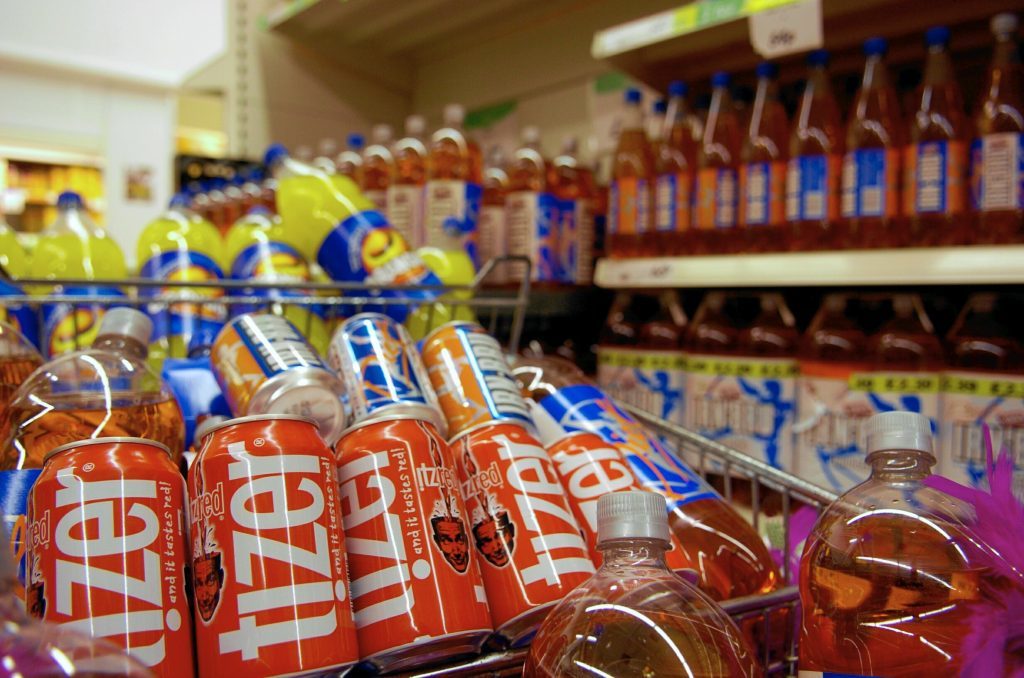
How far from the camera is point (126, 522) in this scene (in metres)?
0.53

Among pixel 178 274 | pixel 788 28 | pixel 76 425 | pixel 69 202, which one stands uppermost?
pixel 788 28

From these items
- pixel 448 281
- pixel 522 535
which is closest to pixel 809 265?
pixel 448 281

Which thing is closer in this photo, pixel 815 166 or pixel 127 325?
pixel 127 325

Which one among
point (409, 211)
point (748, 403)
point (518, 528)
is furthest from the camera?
point (409, 211)

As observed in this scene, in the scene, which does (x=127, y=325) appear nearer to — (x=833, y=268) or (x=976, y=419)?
(x=833, y=268)

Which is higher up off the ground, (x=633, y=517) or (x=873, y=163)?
(x=873, y=163)

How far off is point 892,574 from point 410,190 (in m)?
1.65

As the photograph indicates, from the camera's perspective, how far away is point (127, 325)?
0.88 metres

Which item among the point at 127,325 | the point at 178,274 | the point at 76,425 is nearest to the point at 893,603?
the point at 76,425

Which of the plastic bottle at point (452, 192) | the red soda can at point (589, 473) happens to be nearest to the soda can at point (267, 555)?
the red soda can at point (589, 473)

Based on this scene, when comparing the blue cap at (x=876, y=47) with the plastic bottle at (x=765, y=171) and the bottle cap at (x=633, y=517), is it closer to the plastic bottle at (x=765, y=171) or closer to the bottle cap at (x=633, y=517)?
the plastic bottle at (x=765, y=171)

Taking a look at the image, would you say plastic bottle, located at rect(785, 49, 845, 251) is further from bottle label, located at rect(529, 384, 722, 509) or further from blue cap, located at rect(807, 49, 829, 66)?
bottle label, located at rect(529, 384, 722, 509)

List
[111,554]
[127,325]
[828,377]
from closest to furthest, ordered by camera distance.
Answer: [111,554] < [127,325] < [828,377]

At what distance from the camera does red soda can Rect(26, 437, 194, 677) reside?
505mm
